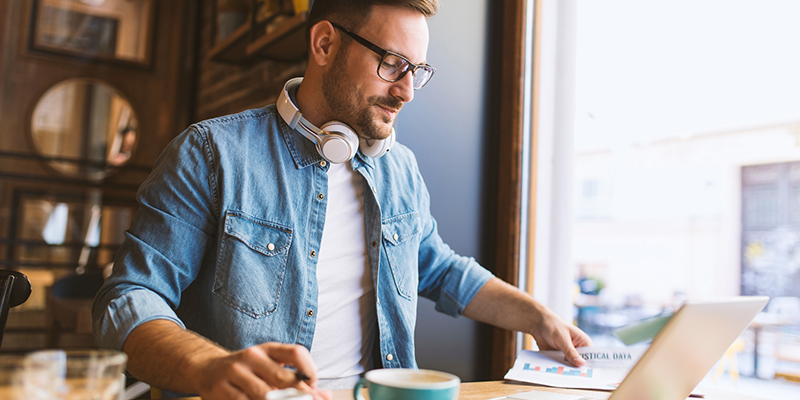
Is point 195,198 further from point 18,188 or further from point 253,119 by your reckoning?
point 18,188

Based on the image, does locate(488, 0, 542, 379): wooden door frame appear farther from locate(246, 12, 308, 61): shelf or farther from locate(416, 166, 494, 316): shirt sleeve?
locate(246, 12, 308, 61): shelf

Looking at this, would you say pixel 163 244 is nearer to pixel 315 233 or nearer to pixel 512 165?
pixel 315 233

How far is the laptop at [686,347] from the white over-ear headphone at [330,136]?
674 millimetres

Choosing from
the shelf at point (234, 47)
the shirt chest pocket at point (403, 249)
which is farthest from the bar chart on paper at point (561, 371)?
the shelf at point (234, 47)

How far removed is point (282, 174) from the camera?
1.19m

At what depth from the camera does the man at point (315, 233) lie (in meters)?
1.06

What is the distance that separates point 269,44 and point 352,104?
0.98m

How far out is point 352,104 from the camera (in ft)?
4.15

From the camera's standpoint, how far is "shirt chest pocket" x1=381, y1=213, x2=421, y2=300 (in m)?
1.30

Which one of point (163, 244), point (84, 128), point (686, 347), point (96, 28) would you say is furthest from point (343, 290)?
point (96, 28)

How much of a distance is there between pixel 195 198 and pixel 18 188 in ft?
8.33

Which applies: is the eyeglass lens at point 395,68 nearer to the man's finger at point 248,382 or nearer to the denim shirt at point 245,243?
the denim shirt at point 245,243

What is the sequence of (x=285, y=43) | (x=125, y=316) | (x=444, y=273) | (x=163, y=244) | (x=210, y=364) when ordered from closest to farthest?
(x=210, y=364)
(x=125, y=316)
(x=163, y=244)
(x=444, y=273)
(x=285, y=43)

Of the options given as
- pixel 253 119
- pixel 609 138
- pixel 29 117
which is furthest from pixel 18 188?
pixel 609 138
